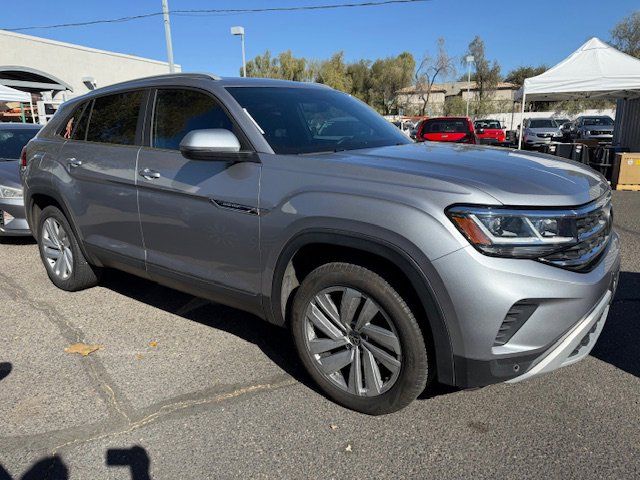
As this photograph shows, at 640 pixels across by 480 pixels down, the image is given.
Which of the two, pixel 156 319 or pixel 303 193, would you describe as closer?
pixel 303 193

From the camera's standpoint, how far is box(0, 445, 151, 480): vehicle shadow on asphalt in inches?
89.7

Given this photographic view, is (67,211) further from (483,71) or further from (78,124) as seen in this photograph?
(483,71)

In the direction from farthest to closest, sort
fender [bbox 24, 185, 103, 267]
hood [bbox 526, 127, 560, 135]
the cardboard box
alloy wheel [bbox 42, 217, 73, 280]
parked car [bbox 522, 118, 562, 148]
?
hood [bbox 526, 127, 560, 135], parked car [bbox 522, 118, 562, 148], the cardboard box, alloy wheel [bbox 42, 217, 73, 280], fender [bbox 24, 185, 103, 267]

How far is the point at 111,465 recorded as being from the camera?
92.2 inches

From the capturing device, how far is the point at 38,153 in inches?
179

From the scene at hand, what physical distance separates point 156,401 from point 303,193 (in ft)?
4.76

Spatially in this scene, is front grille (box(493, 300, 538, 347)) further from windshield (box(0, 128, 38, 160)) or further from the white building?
the white building

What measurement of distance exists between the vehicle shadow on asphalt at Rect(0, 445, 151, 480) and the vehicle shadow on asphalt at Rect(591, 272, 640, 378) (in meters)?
2.79

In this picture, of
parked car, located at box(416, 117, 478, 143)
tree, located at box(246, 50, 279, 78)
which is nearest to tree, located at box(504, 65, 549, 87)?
tree, located at box(246, 50, 279, 78)

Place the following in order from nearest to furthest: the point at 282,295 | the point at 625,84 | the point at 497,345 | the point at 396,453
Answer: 1. the point at 497,345
2. the point at 396,453
3. the point at 282,295
4. the point at 625,84

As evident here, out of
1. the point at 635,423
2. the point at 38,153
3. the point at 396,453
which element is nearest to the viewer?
the point at 396,453

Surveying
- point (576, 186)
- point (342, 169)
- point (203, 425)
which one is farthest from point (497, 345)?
point (203, 425)

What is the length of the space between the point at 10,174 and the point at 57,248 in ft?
7.63

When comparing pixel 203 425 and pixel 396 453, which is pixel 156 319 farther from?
pixel 396 453
